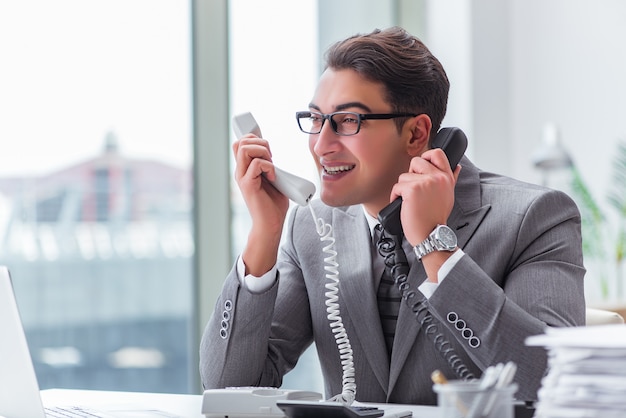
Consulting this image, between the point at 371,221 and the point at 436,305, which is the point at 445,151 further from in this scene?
the point at 436,305

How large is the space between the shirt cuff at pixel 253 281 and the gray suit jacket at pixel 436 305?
1 cm

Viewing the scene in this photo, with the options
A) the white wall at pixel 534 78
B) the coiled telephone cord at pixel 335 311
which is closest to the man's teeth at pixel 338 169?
the coiled telephone cord at pixel 335 311

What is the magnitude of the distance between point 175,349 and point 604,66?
2.50 meters

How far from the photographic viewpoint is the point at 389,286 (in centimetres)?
185

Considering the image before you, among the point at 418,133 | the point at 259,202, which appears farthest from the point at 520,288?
the point at 259,202

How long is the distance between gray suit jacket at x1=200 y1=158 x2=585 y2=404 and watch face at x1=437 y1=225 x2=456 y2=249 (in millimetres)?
37

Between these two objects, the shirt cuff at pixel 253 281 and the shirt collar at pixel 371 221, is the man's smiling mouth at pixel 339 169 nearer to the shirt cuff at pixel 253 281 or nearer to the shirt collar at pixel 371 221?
the shirt collar at pixel 371 221

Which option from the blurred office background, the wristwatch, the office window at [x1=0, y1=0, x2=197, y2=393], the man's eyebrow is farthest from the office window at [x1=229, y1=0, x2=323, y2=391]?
the wristwatch

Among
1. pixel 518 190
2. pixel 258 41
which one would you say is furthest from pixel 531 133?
pixel 518 190

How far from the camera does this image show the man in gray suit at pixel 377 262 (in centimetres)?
154

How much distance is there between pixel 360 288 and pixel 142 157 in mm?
1620

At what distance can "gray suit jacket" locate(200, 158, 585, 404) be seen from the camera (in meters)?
1.51

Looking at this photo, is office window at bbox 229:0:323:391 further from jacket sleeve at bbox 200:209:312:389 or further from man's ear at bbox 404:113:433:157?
jacket sleeve at bbox 200:209:312:389

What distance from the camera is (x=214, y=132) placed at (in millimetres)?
3398
